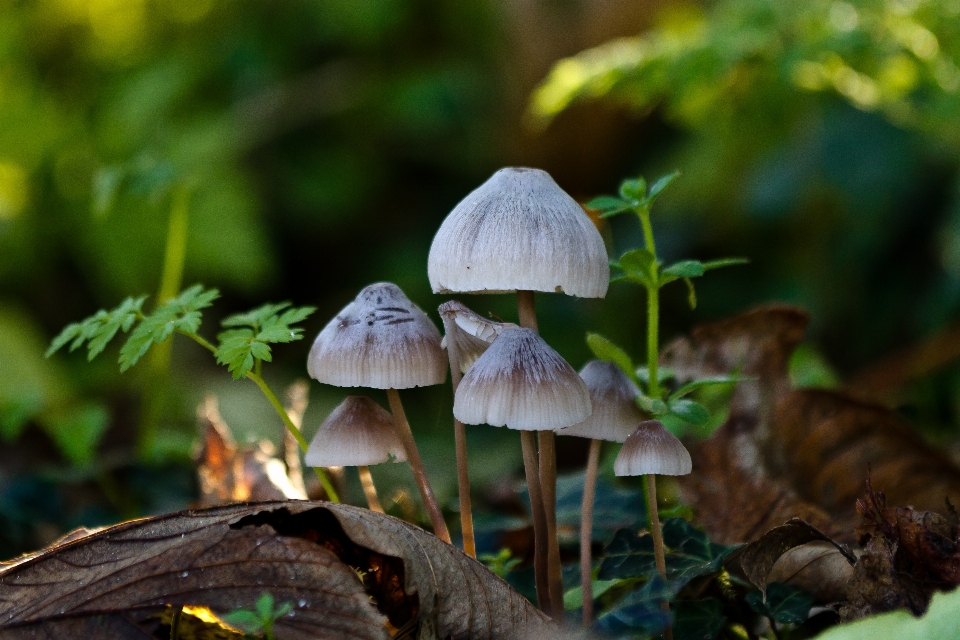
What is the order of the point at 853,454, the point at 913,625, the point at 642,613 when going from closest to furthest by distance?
the point at 913,625
the point at 642,613
the point at 853,454

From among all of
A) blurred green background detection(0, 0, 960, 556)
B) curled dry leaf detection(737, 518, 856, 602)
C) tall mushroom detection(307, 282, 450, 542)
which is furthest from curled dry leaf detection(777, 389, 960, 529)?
blurred green background detection(0, 0, 960, 556)

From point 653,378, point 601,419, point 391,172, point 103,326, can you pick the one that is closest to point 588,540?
point 601,419

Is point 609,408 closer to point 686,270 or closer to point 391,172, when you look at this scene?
point 686,270

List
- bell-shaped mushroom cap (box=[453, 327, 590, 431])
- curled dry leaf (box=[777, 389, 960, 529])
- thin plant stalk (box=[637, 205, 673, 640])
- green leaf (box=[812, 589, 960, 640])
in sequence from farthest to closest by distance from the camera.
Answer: curled dry leaf (box=[777, 389, 960, 529]) → thin plant stalk (box=[637, 205, 673, 640]) → bell-shaped mushroom cap (box=[453, 327, 590, 431]) → green leaf (box=[812, 589, 960, 640])

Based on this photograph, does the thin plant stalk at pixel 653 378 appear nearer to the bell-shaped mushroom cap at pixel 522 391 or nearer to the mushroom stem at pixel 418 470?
the bell-shaped mushroom cap at pixel 522 391

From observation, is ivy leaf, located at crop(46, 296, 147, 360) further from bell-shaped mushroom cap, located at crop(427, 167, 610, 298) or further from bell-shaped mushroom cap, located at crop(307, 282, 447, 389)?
bell-shaped mushroom cap, located at crop(427, 167, 610, 298)

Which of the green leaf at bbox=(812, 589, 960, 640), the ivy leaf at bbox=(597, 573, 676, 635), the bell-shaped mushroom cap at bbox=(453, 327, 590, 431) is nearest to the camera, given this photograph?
the green leaf at bbox=(812, 589, 960, 640)
